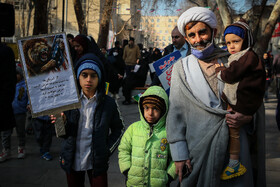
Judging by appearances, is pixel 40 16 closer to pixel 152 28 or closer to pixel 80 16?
pixel 80 16

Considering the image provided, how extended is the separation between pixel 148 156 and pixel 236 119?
1004 millimetres

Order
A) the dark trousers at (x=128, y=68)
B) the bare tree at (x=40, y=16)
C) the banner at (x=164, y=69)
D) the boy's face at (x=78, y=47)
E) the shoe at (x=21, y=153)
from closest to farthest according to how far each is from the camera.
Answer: the banner at (x=164, y=69) → the boy's face at (x=78, y=47) → the shoe at (x=21, y=153) → the bare tree at (x=40, y=16) → the dark trousers at (x=128, y=68)

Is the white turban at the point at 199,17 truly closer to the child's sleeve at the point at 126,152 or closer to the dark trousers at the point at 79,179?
the child's sleeve at the point at 126,152

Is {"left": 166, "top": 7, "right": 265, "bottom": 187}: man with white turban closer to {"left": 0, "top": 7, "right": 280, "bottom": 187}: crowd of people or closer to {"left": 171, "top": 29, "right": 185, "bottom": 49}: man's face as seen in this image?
{"left": 0, "top": 7, "right": 280, "bottom": 187}: crowd of people

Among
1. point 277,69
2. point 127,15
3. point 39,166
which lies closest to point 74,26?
point 127,15

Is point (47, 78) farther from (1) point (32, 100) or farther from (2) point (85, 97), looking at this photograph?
(2) point (85, 97)

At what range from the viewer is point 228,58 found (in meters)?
2.23

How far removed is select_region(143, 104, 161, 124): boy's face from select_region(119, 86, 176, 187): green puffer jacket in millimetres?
41

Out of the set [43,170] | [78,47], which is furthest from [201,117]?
[43,170]

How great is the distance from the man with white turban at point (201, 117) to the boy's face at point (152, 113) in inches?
22.5

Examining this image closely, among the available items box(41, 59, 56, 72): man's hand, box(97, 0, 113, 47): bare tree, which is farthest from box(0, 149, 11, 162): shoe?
box(97, 0, 113, 47): bare tree

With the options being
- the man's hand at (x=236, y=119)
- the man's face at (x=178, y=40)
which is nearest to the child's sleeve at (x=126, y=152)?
the man's hand at (x=236, y=119)

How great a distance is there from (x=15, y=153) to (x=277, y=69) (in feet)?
26.4

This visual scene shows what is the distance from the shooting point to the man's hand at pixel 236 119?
78.9 inches
